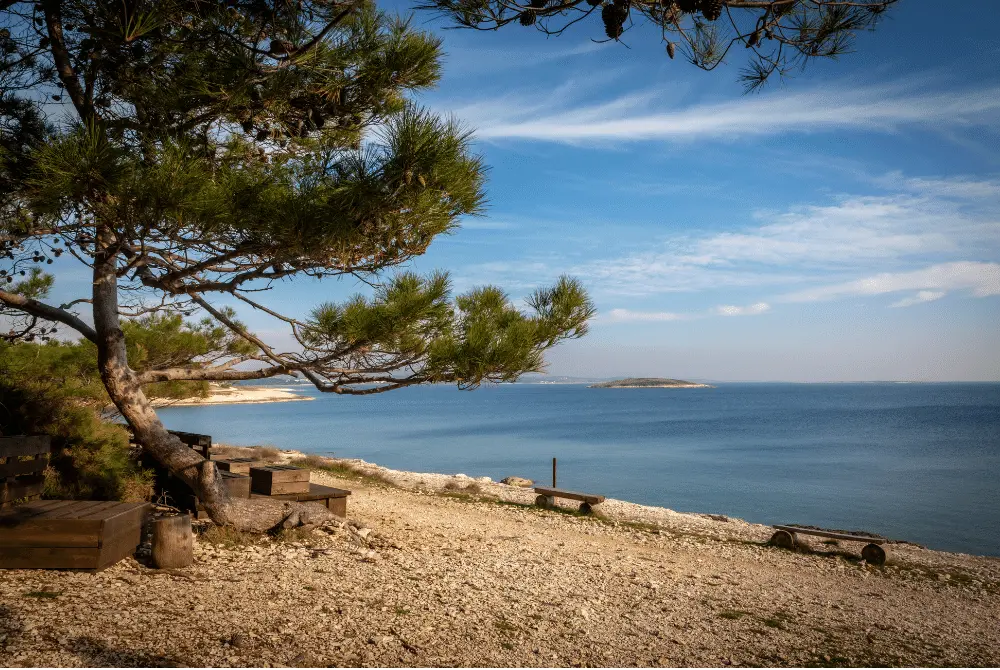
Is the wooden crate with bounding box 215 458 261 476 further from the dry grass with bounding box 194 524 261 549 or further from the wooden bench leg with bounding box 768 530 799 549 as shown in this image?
the wooden bench leg with bounding box 768 530 799 549

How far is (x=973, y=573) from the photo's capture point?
7.60 m

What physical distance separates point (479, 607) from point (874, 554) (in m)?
5.59

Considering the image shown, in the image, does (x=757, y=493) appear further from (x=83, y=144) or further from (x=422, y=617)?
(x=83, y=144)

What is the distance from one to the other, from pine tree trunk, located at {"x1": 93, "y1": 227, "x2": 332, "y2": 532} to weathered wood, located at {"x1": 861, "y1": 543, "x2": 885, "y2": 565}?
621 centimetres

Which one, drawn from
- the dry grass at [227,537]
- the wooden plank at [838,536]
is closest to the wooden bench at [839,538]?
the wooden plank at [838,536]

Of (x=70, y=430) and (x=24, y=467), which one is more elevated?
(x=70, y=430)

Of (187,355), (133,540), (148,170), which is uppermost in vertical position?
(148,170)

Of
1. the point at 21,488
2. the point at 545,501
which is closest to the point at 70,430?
the point at 21,488

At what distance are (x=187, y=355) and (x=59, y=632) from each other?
477 centimetres

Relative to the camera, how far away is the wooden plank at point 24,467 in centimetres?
436

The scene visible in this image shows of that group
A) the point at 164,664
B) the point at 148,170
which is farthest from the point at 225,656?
the point at 148,170

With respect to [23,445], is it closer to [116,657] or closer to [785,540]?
[116,657]

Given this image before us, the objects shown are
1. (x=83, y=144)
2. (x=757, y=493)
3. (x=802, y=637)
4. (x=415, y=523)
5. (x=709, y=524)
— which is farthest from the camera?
(x=757, y=493)

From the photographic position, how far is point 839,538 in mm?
7746
